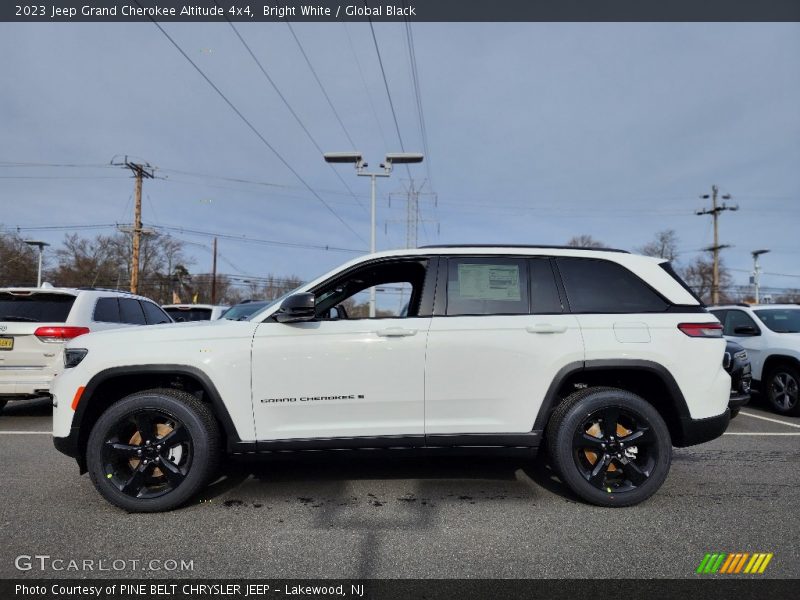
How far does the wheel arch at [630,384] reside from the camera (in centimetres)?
340

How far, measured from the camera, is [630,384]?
143 inches

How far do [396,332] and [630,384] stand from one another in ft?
6.07

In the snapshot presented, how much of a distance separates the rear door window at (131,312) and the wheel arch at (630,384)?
617 centimetres

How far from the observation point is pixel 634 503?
11.2 feet

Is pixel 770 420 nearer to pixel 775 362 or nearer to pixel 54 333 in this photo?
pixel 775 362

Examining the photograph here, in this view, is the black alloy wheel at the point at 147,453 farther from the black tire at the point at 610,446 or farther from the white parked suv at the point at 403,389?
the black tire at the point at 610,446

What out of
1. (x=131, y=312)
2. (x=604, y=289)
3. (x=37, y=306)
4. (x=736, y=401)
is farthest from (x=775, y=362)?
(x=37, y=306)

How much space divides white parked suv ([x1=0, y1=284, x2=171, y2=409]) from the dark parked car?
23.7ft

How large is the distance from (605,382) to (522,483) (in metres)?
1.10

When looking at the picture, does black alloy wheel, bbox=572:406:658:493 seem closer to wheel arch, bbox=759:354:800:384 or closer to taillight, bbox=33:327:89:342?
wheel arch, bbox=759:354:800:384

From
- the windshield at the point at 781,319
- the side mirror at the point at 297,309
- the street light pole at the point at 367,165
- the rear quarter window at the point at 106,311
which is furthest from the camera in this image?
the street light pole at the point at 367,165

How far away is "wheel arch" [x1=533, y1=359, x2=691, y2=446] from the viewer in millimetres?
3404

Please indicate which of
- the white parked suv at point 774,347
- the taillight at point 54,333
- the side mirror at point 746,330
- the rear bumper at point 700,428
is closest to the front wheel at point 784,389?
the white parked suv at point 774,347

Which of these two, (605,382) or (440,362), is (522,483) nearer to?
(605,382)
